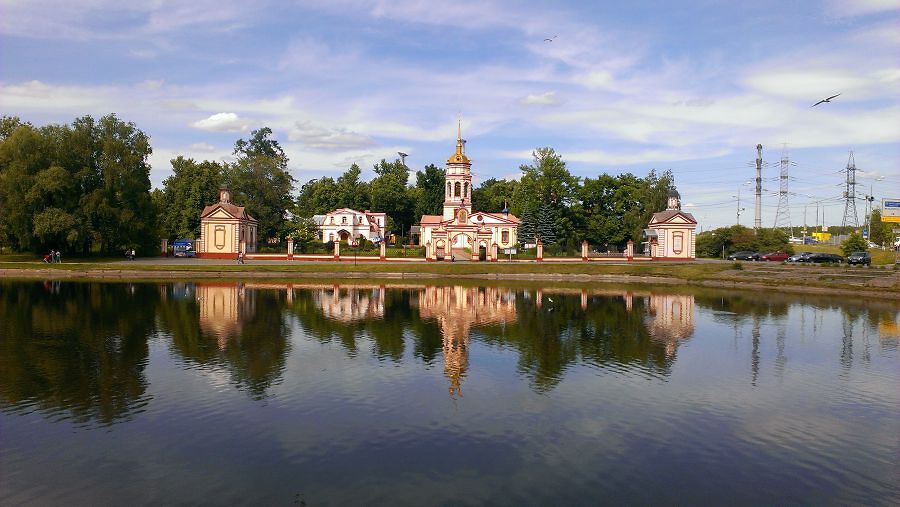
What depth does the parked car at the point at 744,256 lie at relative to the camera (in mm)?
74150

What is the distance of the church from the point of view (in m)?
76.6

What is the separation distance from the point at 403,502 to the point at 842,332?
26003 mm

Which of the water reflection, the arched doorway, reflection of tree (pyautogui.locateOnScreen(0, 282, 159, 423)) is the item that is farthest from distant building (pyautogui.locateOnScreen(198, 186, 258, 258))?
reflection of tree (pyautogui.locateOnScreen(0, 282, 159, 423))

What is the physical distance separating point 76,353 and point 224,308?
1253cm

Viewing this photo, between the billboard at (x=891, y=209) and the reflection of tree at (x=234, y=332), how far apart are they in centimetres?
6785

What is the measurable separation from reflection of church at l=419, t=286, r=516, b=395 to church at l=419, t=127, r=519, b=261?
27.5 metres

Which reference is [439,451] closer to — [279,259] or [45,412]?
[45,412]

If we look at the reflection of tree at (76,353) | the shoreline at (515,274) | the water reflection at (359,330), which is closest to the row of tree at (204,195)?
the shoreline at (515,274)

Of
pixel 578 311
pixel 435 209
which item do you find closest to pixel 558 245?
pixel 435 209

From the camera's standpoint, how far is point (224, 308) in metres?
33.4

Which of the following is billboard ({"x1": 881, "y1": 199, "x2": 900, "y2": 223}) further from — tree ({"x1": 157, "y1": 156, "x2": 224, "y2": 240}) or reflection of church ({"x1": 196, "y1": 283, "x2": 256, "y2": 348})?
tree ({"x1": 157, "y1": 156, "x2": 224, "y2": 240})

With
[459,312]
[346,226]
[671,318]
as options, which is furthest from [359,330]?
[346,226]

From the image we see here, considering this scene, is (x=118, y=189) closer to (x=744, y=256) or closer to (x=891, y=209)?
(x=744, y=256)

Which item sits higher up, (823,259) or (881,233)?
(881,233)
